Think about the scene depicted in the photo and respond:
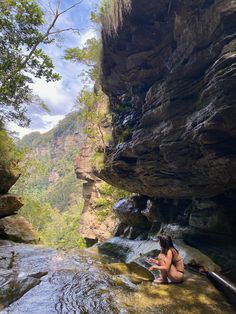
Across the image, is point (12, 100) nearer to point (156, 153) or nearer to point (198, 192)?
point (156, 153)

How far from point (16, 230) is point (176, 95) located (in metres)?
14.4

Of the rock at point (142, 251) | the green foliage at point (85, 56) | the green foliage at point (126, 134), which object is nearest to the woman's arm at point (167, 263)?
the rock at point (142, 251)

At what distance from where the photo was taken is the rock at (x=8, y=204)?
58.6ft

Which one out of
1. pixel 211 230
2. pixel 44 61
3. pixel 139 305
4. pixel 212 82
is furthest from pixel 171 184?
pixel 44 61

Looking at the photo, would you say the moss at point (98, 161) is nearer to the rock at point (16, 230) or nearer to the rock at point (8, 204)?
the rock at point (8, 204)

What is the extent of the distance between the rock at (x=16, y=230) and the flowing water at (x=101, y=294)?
34.6 feet

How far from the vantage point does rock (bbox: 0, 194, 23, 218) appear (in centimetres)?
1786

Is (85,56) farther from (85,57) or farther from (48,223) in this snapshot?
(48,223)

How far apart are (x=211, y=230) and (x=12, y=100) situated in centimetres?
1358

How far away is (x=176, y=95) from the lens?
34.9ft

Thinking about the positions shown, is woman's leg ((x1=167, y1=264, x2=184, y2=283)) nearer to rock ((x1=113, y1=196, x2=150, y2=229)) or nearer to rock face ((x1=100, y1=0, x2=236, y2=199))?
rock face ((x1=100, y1=0, x2=236, y2=199))

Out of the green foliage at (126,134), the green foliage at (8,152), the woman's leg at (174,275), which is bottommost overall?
the woman's leg at (174,275)

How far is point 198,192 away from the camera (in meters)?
11.6

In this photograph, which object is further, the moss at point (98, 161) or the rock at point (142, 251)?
the moss at point (98, 161)
